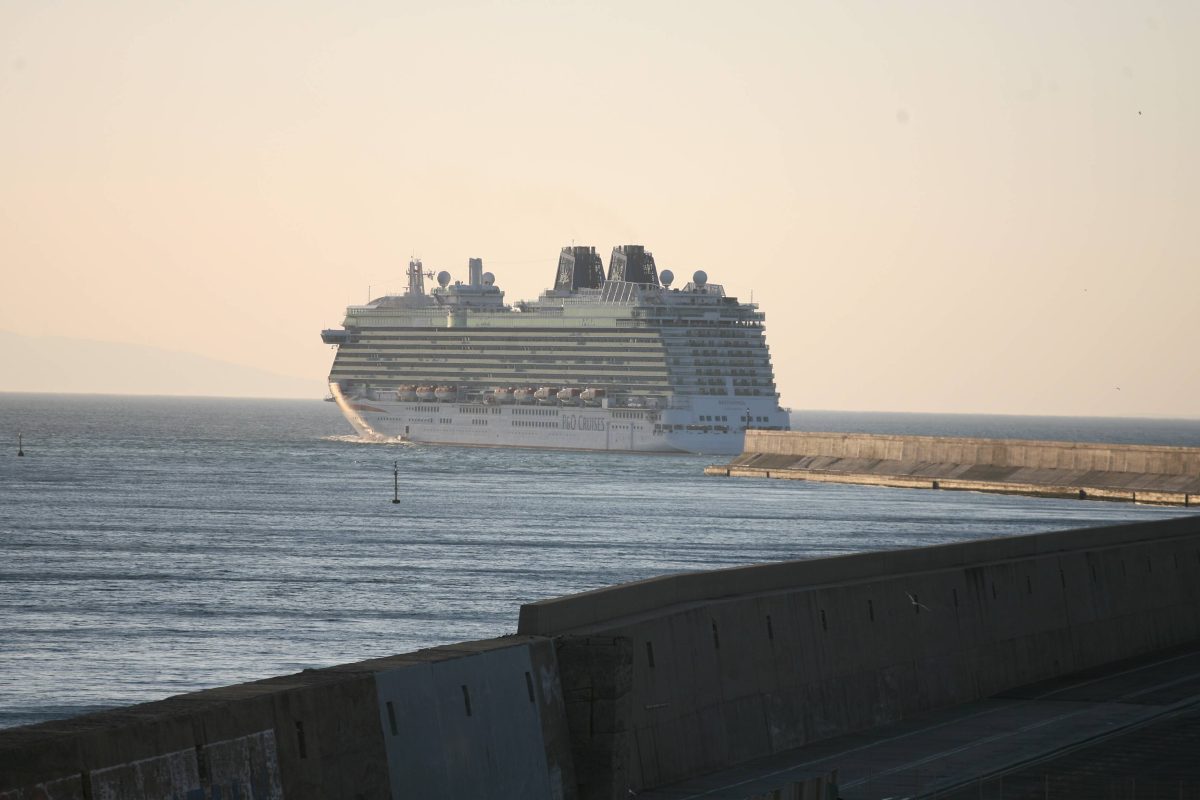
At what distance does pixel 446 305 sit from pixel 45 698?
121804 mm

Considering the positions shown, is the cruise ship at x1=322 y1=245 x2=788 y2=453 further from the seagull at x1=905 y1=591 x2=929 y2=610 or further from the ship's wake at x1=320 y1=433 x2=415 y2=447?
the seagull at x1=905 y1=591 x2=929 y2=610

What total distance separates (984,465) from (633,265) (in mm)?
59846

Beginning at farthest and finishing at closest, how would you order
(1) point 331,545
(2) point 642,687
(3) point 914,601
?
(1) point 331,545 → (3) point 914,601 → (2) point 642,687

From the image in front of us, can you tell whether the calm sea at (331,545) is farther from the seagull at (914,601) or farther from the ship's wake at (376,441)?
the ship's wake at (376,441)

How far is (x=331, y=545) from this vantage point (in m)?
53.2

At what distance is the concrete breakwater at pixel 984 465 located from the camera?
75.5 m

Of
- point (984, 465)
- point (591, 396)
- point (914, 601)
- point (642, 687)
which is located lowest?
point (642, 687)

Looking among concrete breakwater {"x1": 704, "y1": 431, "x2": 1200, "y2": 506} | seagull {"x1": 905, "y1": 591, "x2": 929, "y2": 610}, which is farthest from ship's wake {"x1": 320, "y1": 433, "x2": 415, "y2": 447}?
seagull {"x1": 905, "y1": 591, "x2": 929, "y2": 610}

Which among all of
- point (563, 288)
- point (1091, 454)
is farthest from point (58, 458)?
point (1091, 454)

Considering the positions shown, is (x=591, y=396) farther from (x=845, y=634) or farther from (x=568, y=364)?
(x=845, y=634)

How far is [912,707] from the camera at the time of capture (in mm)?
21109

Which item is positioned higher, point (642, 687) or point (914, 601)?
point (914, 601)

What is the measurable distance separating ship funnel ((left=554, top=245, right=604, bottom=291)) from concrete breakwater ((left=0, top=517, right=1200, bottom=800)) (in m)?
121

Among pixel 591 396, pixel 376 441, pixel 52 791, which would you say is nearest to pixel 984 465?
pixel 591 396
